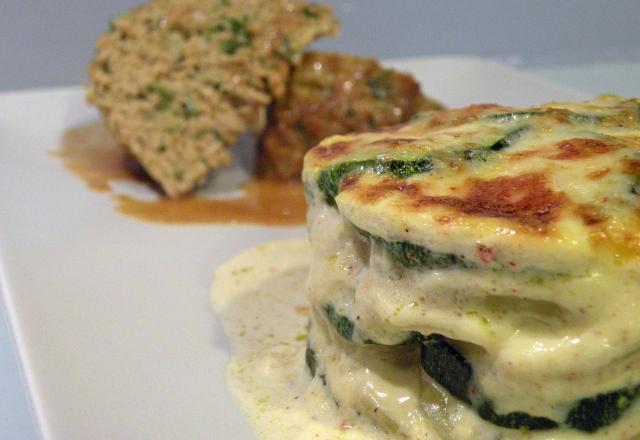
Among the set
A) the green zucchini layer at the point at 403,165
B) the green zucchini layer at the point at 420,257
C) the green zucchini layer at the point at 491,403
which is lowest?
the green zucchini layer at the point at 491,403

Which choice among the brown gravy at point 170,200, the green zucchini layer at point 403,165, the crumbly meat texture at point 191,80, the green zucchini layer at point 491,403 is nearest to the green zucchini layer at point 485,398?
the green zucchini layer at point 491,403

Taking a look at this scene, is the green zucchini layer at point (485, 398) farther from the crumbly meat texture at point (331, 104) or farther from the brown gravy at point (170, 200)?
the crumbly meat texture at point (331, 104)

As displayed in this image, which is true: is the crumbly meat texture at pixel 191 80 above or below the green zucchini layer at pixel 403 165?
below

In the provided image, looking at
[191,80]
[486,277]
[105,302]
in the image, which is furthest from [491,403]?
[191,80]

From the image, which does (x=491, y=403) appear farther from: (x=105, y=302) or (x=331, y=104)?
(x=331, y=104)

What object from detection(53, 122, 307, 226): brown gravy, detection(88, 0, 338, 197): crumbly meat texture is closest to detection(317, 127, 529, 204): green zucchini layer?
detection(53, 122, 307, 226): brown gravy

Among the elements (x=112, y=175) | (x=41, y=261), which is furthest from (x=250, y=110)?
(x=41, y=261)

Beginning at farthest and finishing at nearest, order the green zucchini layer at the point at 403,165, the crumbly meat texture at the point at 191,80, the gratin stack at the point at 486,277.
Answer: the crumbly meat texture at the point at 191,80 < the green zucchini layer at the point at 403,165 < the gratin stack at the point at 486,277
